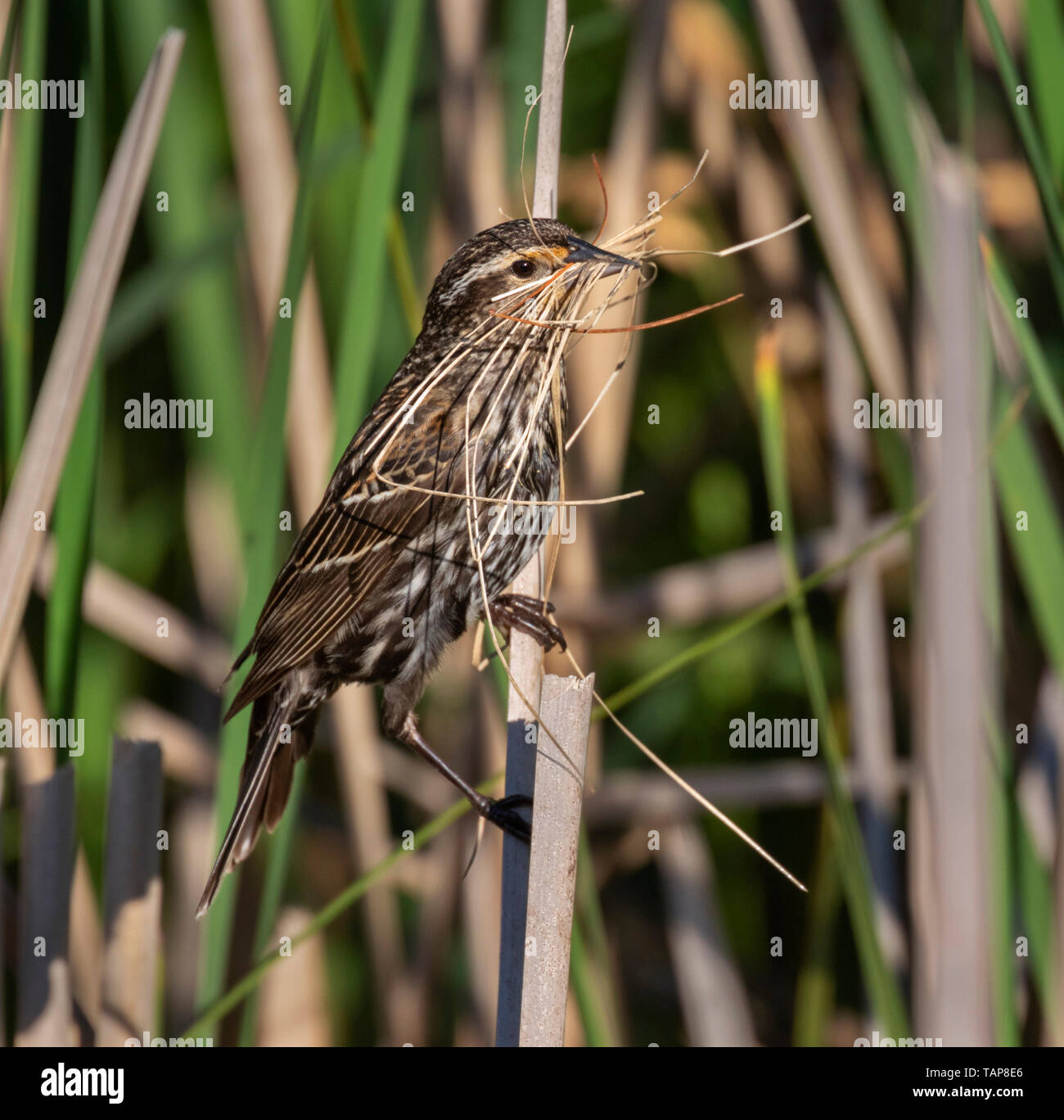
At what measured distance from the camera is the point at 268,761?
7.48 feet

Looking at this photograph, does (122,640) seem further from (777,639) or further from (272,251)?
(777,639)

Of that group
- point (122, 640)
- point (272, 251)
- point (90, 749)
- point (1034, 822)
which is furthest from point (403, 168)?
point (1034, 822)

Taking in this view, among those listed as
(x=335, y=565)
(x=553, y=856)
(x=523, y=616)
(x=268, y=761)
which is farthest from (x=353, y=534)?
(x=553, y=856)

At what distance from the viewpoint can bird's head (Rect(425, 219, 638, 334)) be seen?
1.90 m

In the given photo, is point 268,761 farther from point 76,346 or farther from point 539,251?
point 539,251

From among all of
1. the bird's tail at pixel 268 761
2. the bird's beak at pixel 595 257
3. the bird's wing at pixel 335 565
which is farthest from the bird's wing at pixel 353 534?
the bird's beak at pixel 595 257

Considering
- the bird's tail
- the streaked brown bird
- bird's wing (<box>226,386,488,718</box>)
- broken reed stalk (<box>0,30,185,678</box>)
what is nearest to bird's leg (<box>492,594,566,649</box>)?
the streaked brown bird

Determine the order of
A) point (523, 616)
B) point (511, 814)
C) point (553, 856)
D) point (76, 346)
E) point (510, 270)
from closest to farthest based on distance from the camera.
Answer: point (553, 856), point (76, 346), point (511, 814), point (510, 270), point (523, 616)

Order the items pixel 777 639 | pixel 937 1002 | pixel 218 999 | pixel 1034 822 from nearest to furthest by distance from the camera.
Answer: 1. pixel 937 1002
2. pixel 218 999
3. pixel 1034 822
4. pixel 777 639

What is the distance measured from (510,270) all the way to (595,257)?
0.82 ft

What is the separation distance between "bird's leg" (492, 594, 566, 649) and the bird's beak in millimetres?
669

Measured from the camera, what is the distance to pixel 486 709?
2.50 meters

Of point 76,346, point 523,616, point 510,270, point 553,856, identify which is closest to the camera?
point 553,856
